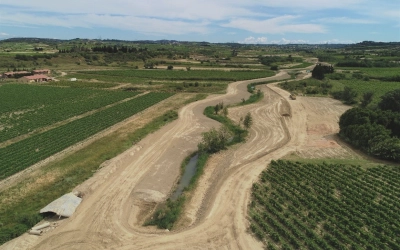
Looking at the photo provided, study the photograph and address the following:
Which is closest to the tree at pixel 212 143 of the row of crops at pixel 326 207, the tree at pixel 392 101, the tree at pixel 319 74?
the row of crops at pixel 326 207

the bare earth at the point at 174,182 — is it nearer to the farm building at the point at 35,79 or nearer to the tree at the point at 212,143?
the tree at the point at 212,143

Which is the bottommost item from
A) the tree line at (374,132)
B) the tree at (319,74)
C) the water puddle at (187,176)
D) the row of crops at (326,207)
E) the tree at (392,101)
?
the water puddle at (187,176)

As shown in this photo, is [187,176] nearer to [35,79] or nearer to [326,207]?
[326,207]

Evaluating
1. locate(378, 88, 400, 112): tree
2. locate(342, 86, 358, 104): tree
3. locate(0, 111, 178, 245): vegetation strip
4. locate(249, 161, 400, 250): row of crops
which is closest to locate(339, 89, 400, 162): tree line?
locate(249, 161, 400, 250): row of crops

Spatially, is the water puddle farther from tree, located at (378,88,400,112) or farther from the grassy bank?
tree, located at (378,88,400,112)

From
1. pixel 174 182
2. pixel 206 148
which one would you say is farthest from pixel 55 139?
pixel 206 148

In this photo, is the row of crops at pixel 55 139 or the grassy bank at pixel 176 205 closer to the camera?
the grassy bank at pixel 176 205
